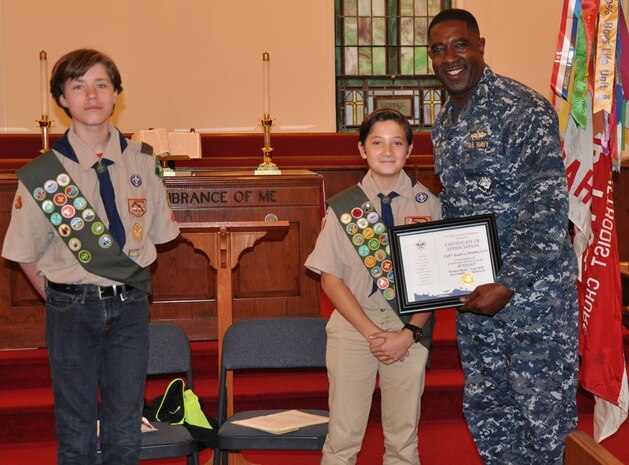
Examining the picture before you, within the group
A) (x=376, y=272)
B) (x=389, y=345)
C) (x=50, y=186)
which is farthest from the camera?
(x=376, y=272)

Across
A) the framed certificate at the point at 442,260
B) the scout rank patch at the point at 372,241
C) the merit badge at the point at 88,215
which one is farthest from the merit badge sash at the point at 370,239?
the merit badge at the point at 88,215

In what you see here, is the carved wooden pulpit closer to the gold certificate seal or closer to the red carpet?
the red carpet

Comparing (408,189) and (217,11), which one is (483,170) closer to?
(408,189)

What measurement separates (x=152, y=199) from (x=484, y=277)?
1.21 metres

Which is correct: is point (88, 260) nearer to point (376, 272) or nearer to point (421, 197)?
point (376, 272)

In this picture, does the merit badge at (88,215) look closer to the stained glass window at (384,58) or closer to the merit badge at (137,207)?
the merit badge at (137,207)

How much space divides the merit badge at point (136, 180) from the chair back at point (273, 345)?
3.63 feet

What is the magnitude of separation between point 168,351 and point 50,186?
1189 mm

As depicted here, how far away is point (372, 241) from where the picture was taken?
344cm

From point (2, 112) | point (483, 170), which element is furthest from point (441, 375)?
point (2, 112)

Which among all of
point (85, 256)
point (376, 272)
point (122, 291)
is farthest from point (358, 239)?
point (85, 256)

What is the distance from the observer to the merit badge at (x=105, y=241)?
2.96m

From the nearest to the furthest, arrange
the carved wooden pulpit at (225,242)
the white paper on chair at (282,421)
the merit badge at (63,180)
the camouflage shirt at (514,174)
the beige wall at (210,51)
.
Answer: the camouflage shirt at (514,174), the merit badge at (63,180), the white paper on chair at (282,421), the carved wooden pulpit at (225,242), the beige wall at (210,51)

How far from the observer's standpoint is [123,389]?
3.00 meters
